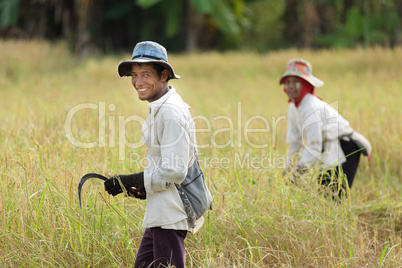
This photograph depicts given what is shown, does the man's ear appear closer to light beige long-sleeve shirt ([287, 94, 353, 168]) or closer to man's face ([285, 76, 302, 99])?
light beige long-sleeve shirt ([287, 94, 353, 168])

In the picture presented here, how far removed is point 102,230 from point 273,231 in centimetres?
108

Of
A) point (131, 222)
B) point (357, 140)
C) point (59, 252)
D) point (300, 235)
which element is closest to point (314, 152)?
point (357, 140)

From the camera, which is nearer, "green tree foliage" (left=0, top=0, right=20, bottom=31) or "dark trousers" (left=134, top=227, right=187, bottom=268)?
"dark trousers" (left=134, top=227, right=187, bottom=268)

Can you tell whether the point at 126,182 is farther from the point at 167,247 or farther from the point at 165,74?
the point at 165,74

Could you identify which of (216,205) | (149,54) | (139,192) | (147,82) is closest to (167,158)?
(139,192)

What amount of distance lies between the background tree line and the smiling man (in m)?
12.1

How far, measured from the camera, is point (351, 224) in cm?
376

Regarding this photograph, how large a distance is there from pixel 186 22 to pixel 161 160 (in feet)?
53.0

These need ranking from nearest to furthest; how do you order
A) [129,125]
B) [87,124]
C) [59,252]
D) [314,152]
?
[59,252] < [314,152] < [87,124] < [129,125]

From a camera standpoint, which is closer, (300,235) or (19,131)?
(300,235)

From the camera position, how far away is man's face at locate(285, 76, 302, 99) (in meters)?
4.43

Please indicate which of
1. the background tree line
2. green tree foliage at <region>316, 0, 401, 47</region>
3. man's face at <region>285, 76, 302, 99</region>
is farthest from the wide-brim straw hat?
green tree foliage at <region>316, 0, 401, 47</region>

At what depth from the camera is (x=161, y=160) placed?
2.74 m

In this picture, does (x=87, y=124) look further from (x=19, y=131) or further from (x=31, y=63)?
(x=31, y=63)
